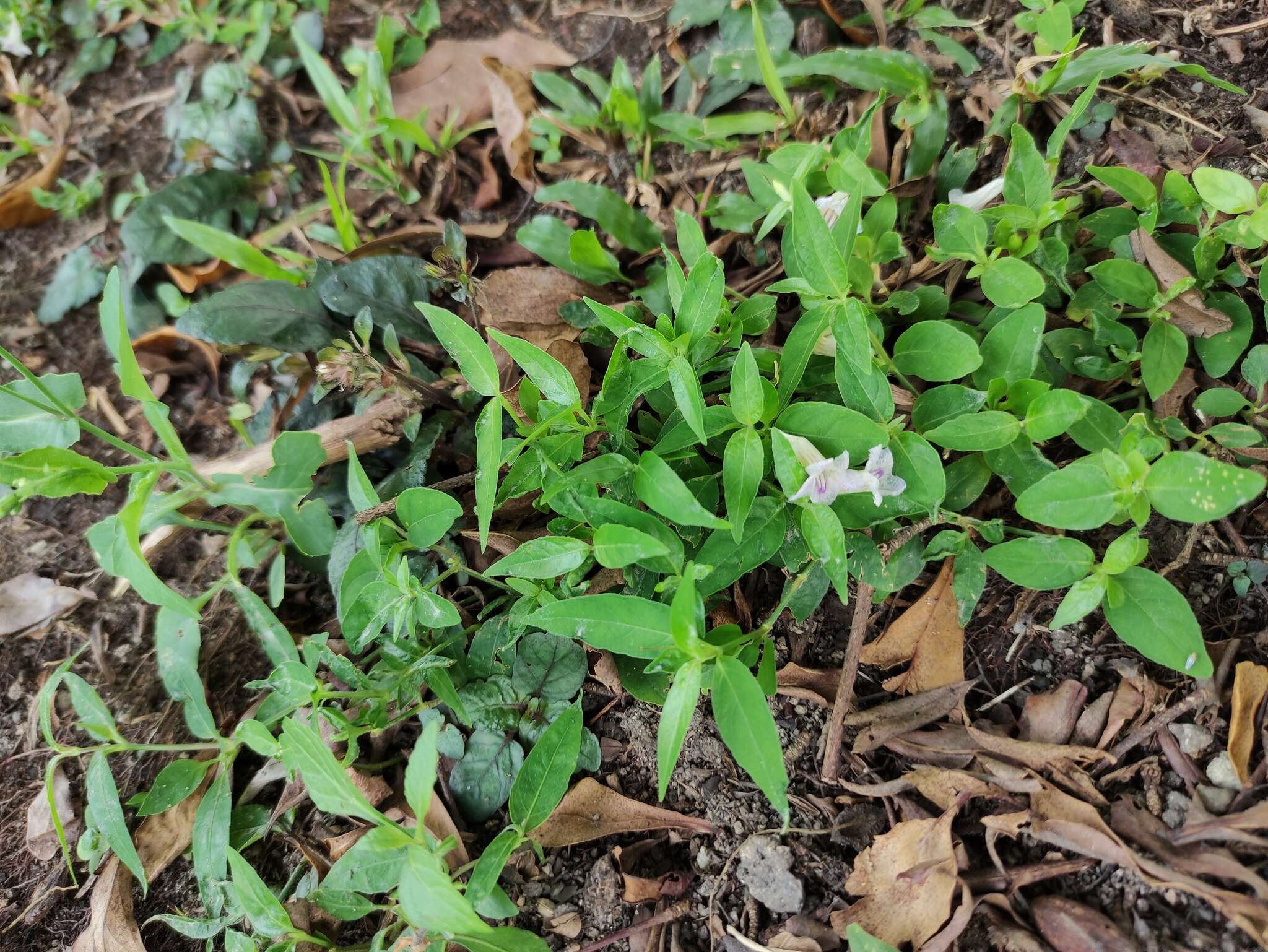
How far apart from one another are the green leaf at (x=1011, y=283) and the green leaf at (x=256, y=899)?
A: 1.83 metres

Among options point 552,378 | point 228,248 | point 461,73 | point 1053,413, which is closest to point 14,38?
point 228,248

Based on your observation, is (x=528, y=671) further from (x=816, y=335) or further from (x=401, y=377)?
(x=816, y=335)

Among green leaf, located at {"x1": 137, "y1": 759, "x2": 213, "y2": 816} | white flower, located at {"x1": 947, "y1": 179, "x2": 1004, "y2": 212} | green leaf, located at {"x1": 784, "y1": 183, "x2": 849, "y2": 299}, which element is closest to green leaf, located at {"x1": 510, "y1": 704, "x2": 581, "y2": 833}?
green leaf, located at {"x1": 137, "y1": 759, "x2": 213, "y2": 816}

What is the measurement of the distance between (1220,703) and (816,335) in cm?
100

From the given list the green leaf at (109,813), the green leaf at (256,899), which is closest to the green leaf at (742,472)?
the green leaf at (256,899)

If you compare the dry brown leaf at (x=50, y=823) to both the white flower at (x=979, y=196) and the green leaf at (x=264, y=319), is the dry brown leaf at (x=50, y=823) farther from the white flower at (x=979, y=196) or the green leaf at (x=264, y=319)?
the white flower at (x=979, y=196)

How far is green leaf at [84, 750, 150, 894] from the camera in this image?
5.49 feet

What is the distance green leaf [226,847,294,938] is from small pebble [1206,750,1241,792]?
Result: 68.3 inches

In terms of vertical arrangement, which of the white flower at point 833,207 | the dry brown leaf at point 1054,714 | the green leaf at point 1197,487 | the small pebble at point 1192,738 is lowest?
the dry brown leaf at point 1054,714

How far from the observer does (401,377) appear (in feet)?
6.35

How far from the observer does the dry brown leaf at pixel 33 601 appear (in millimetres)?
2131

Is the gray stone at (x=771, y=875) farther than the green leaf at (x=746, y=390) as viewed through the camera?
Yes

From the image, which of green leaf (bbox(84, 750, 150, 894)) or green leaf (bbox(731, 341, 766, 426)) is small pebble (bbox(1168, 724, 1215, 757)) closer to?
green leaf (bbox(731, 341, 766, 426))

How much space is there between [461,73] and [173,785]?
215 centimetres
